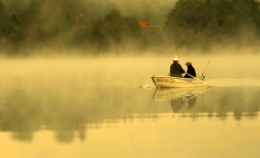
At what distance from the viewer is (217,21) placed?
77.0m

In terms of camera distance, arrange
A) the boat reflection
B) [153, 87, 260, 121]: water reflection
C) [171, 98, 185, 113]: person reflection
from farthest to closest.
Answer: the boat reflection
[171, 98, 185, 113]: person reflection
[153, 87, 260, 121]: water reflection

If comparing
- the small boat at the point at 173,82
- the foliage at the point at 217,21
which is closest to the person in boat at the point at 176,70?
the small boat at the point at 173,82

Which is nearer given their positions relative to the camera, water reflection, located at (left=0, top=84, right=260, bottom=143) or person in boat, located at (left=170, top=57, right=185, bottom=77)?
water reflection, located at (left=0, top=84, right=260, bottom=143)

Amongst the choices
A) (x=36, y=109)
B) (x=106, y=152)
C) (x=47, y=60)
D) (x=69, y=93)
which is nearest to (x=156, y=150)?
(x=106, y=152)

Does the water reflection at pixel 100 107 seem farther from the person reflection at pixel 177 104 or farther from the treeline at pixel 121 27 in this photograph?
the treeline at pixel 121 27

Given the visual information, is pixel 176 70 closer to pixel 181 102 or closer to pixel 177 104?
pixel 181 102

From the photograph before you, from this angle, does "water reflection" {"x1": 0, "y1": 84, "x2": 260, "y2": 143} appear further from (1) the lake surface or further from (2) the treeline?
(2) the treeline

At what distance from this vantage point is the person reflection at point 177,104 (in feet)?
58.2

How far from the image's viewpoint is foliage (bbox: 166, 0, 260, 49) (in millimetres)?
76938

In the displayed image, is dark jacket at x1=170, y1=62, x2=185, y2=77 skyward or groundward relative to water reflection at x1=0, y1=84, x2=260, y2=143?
skyward

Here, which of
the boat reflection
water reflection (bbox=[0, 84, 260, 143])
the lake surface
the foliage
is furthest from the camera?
the foliage

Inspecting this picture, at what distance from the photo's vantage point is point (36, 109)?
61.0ft

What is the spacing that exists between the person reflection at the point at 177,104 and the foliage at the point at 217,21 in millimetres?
57028

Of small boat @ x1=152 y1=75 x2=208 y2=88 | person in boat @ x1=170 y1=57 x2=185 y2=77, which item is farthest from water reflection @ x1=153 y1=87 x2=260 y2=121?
person in boat @ x1=170 y1=57 x2=185 y2=77
